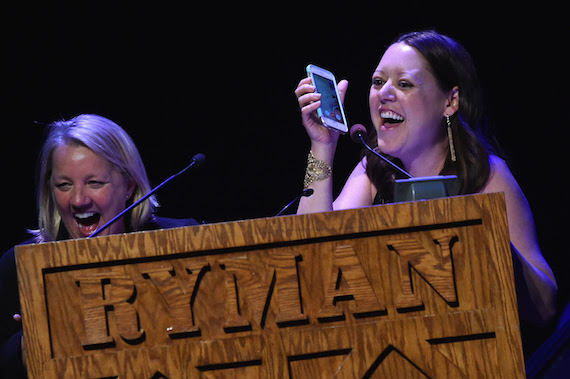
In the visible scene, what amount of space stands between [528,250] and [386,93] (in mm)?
726

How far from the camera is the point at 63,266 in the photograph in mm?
1258

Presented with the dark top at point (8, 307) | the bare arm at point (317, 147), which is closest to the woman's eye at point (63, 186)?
the dark top at point (8, 307)

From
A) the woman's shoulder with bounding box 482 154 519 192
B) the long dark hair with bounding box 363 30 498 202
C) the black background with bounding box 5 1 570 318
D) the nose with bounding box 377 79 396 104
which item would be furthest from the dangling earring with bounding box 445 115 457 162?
the black background with bounding box 5 1 570 318

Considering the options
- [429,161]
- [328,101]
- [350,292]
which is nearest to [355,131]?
[328,101]

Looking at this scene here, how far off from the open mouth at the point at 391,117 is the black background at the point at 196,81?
0.78 meters

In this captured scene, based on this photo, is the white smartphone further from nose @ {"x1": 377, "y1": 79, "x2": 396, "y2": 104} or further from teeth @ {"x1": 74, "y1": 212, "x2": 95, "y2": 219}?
teeth @ {"x1": 74, "y1": 212, "x2": 95, "y2": 219}

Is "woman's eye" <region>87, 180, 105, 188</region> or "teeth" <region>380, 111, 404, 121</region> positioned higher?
"teeth" <region>380, 111, 404, 121</region>

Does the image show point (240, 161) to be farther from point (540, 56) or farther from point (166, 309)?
point (166, 309)

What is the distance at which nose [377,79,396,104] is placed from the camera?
2350 mm

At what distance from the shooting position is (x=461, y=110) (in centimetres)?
244

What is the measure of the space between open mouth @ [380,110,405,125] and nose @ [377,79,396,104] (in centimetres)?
4

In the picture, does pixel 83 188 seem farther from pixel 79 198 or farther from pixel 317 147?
pixel 317 147

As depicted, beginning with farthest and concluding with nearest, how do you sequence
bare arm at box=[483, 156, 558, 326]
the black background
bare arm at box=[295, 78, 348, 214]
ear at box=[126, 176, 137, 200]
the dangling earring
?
the black background
ear at box=[126, 176, 137, 200]
the dangling earring
bare arm at box=[295, 78, 348, 214]
bare arm at box=[483, 156, 558, 326]

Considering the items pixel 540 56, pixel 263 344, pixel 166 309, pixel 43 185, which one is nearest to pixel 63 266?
pixel 166 309
